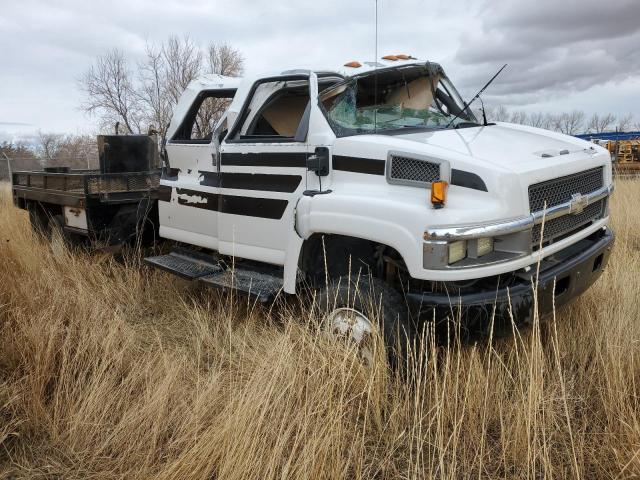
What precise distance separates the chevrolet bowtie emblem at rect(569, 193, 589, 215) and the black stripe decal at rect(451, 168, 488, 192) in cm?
77

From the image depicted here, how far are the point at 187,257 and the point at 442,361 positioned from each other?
2.81 metres

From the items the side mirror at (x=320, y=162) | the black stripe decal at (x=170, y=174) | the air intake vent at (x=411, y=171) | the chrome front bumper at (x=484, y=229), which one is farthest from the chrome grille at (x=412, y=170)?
the black stripe decal at (x=170, y=174)

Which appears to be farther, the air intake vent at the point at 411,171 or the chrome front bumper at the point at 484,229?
the air intake vent at the point at 411,171

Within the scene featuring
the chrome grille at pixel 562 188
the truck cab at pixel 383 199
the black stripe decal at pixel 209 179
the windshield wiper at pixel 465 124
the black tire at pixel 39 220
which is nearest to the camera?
the truck cab at pixel 383 199

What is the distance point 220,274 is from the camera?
4.36 m

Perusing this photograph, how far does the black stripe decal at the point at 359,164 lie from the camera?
325 cm

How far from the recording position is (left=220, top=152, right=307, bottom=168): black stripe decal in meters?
3.74

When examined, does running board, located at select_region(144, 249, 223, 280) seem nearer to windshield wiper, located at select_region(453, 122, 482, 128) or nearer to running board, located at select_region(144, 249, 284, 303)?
running board, located at select_region(144, 249, 284, 303)

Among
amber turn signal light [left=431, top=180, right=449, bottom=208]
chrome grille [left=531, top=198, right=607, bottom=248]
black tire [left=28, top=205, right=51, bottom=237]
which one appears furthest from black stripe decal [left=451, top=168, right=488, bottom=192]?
black tire [left=28, top=205, right=51, bottom=237]

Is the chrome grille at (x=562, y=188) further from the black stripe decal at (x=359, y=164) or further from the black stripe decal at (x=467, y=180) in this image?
the black stripe decal at (x=359, y=164)

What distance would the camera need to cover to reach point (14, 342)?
11.7ft

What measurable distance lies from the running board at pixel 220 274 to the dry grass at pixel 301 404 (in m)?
0.28

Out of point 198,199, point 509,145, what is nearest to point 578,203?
point 509,145

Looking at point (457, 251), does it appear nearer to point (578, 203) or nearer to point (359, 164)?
point (359, 164)
